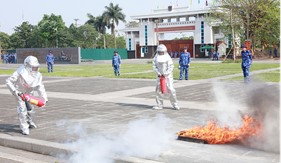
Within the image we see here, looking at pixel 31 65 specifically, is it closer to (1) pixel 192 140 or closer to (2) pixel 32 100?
(2) pixel 32 100

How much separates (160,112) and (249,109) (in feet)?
11.8

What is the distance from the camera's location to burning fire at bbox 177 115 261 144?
19.6ft

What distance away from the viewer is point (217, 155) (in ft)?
18.2

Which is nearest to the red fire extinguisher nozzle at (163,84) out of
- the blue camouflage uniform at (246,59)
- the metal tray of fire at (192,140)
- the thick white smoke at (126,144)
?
the thick white smoke at (126,144)

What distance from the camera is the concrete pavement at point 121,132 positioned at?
18.5 feet

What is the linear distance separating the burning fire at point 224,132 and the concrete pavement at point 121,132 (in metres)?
0.15

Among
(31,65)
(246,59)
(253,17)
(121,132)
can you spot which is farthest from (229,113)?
(253,17)

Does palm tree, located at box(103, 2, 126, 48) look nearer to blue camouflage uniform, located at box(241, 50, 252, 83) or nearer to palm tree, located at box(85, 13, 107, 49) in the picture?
palm tree, located at box(85, 13, 107, 49)

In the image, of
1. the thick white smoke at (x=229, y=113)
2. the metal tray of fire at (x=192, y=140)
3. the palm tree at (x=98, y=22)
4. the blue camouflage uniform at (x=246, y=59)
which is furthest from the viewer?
the palm tree at (x=98, y=22)

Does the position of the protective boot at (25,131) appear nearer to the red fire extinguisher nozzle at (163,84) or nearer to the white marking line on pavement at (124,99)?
the red fire extinguisher nozzle at (163,84)

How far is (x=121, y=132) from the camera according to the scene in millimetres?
7219

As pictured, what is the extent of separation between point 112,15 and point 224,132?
73.0m

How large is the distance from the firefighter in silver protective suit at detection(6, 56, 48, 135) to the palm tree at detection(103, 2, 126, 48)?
230ft

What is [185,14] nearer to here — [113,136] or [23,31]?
[23,31]
